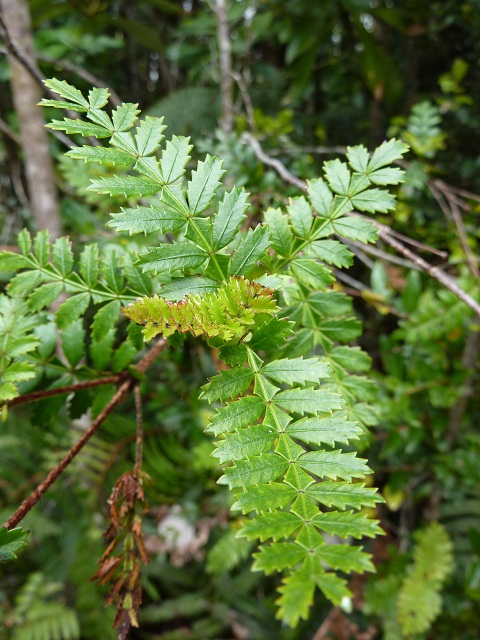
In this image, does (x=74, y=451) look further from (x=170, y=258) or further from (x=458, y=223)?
(x=458, y=223)

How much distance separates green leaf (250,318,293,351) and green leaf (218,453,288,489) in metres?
0.11

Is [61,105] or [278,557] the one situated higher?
[61,105]

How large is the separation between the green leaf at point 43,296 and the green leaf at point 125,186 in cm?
17

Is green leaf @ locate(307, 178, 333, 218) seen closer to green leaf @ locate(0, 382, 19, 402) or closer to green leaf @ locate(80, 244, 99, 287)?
green leaf @ locate(80, 244, 99, 287)

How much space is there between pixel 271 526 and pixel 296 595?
5cm

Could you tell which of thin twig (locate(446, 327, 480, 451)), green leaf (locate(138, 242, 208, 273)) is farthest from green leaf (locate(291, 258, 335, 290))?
thin twig (locate(446, 327, 480, 451))

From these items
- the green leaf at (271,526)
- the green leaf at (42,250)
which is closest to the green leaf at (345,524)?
the green leaf at (271,526)

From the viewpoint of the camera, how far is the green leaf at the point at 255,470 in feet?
1.23

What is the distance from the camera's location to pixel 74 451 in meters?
0.51

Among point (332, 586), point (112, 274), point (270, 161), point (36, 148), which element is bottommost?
point (332, 586)

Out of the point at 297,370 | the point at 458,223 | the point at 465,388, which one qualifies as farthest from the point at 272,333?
the point at 465,388

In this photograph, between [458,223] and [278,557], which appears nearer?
[278,557]

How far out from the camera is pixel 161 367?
1577mm

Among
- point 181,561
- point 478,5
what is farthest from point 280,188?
point 181,561
